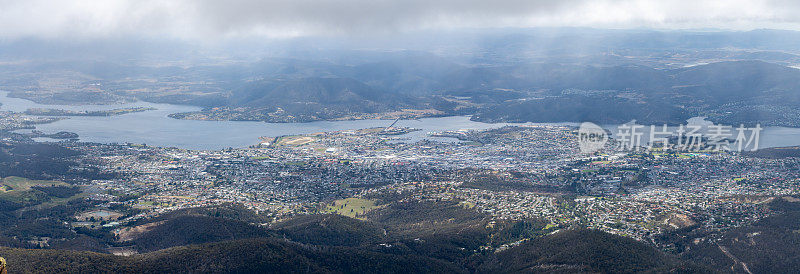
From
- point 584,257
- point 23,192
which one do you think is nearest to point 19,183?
point 23,192

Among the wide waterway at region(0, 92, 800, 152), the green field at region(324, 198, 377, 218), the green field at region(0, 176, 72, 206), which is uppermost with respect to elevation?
the green field at region(0, 176, 72, 206)

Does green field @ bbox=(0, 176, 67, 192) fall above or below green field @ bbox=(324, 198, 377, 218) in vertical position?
above

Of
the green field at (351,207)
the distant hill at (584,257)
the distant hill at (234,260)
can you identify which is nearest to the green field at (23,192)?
the distant hill at (234,260)

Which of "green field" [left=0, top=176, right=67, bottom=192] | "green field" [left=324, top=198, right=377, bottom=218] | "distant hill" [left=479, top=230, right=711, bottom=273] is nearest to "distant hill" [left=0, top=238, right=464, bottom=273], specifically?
"distant hill" [left=479, top=230, right=711, bottom=273]

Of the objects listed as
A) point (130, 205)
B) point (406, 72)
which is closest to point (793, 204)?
point (130, 205)

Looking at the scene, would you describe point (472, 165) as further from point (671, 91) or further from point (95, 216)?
point (671, 91)

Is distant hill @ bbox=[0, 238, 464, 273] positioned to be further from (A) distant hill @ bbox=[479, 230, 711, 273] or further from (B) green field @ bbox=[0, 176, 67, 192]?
(B) green field @ bbox=[0, 176, 67, 192]

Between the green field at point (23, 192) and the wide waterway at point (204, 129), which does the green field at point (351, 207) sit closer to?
the green field at point (23, 192)

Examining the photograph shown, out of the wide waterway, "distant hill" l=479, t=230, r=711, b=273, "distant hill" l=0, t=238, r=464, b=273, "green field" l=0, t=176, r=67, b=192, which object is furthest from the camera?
the wide waterway
